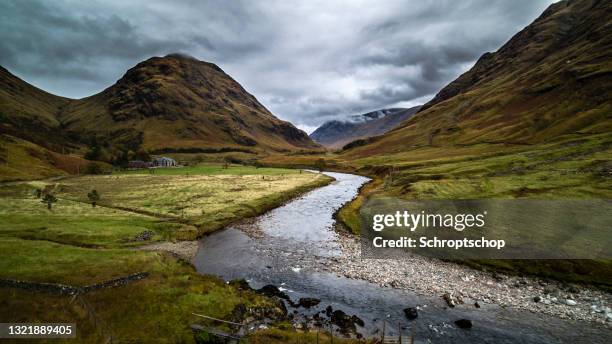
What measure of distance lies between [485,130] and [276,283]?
19300 cm

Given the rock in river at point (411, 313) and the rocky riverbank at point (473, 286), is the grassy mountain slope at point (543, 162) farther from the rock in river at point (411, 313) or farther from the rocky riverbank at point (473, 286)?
the rock in river at point (411, 313)

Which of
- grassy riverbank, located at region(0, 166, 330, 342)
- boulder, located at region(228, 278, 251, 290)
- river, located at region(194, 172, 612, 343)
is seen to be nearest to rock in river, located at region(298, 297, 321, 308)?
river, located at region(194, 172, 612, 343)

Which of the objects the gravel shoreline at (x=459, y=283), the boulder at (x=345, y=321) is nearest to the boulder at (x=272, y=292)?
the boulder at (x=345, y=321)

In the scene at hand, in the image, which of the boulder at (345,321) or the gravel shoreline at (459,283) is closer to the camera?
the boulder at (345,321)

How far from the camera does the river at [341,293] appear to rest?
27.1 m

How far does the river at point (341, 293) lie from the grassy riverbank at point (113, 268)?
5243 millimetres

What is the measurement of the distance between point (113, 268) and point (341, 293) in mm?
26520

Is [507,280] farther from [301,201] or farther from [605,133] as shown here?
[605,133]

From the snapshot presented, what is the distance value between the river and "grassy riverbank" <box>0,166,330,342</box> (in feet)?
17.2

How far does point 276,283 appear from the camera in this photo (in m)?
38.2

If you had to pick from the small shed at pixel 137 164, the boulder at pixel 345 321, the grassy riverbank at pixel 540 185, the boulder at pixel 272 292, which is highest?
the small shed at pixel 137 164

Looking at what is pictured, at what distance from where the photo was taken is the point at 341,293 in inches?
1391

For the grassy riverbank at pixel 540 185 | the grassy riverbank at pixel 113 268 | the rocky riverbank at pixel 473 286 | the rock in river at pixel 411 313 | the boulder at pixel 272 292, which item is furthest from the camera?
the grassy riverbank at pixel 540 185

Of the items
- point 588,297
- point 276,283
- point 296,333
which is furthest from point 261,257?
point 588,297
